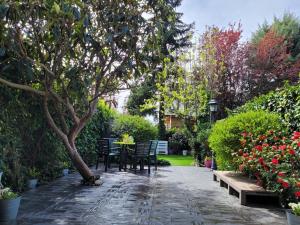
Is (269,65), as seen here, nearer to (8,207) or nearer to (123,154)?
(123,154)

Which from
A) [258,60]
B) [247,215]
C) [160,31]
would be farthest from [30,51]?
[258,60]

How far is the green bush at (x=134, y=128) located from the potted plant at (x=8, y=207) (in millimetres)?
9083

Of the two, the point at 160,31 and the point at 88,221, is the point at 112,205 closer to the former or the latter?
the point at 88,221

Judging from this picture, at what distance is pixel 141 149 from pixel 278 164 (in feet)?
17.9

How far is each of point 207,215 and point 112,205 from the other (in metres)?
1.53

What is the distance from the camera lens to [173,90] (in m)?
17.5

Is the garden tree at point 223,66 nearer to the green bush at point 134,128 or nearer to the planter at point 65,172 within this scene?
the green bush at point 134,128

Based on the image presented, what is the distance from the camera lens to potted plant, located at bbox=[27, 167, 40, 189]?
7.25 meters

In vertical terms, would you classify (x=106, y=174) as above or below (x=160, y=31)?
below

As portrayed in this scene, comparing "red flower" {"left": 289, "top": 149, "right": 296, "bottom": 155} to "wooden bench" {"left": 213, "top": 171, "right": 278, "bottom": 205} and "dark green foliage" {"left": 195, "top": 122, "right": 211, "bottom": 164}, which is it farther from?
"dark green foliage" {"left": 195, "top": 122, "right": 211, "bottom": 164}

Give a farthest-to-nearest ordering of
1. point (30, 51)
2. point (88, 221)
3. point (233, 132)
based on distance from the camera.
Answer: point (233, 132)
point (30, 51)
point (88, 221)

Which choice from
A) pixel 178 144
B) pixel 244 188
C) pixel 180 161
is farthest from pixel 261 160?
pixel 178 144

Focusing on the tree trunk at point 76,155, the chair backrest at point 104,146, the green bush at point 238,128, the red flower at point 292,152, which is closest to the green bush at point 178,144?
the chair backrest at point 104,146

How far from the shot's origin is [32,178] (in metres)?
7.44
